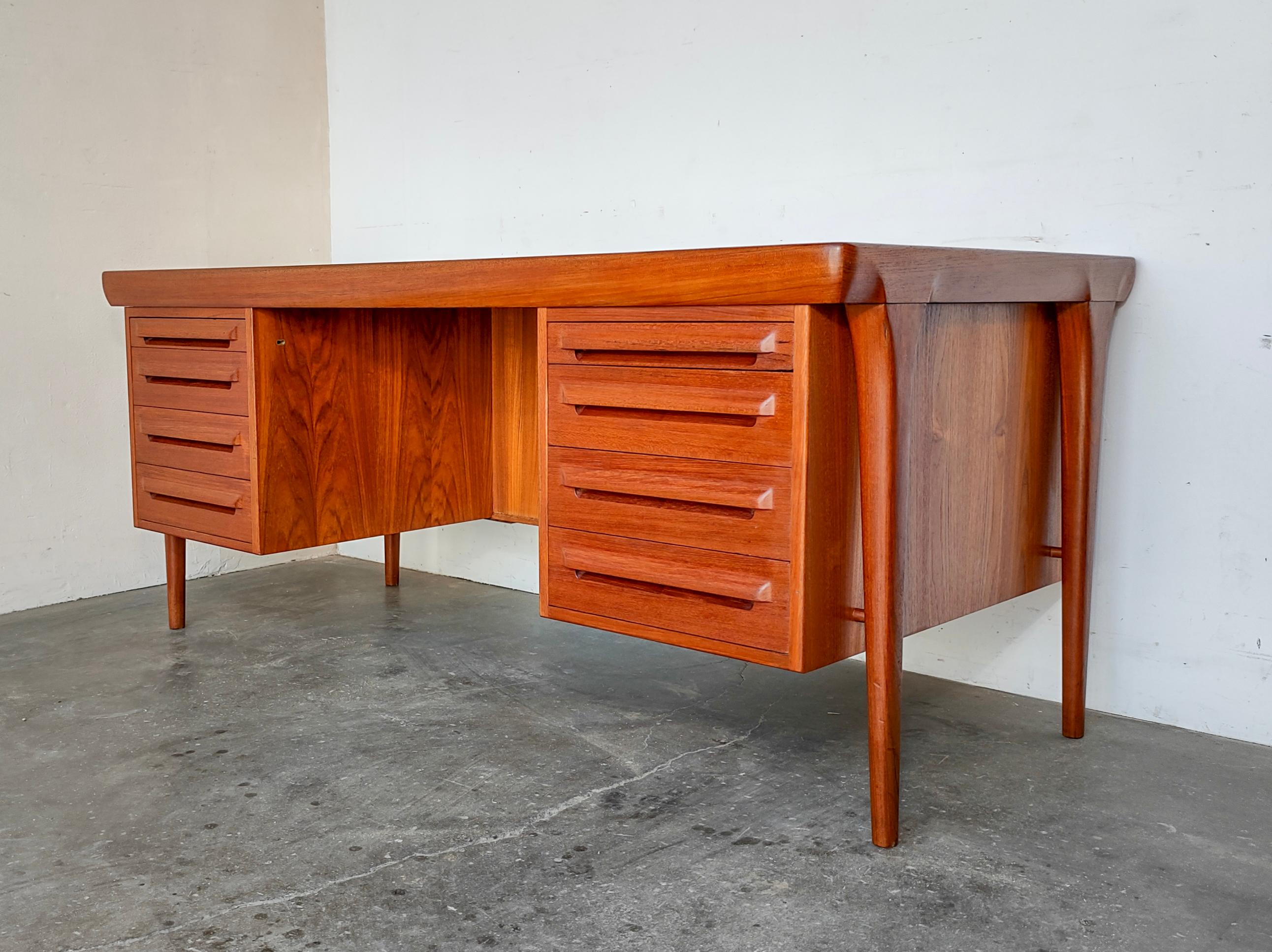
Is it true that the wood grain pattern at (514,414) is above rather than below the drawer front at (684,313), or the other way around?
below

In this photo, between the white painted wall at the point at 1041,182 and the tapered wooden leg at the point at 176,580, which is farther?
the tapered wooden leg at the point at 176,580

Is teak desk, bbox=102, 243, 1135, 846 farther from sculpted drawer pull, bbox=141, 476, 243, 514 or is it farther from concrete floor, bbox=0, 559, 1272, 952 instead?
concrete floor, bbox=0, 559, 1272, 952

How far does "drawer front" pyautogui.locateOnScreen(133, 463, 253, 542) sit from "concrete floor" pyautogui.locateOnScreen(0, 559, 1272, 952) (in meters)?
0.25

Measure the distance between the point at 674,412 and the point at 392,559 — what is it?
145 centimetres

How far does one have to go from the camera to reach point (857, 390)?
4.50 feet

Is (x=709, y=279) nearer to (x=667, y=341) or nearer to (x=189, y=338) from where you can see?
(x=667, y=341)

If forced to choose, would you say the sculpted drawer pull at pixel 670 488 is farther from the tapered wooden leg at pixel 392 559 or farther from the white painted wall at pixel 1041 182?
the tapered wooden leg at pixel 392 559

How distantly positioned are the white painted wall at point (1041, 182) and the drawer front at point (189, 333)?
777 millimetres

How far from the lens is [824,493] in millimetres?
1387

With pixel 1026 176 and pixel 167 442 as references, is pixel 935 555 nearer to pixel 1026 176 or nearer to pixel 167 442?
pixel 1026 176

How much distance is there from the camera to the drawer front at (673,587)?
1.40 m

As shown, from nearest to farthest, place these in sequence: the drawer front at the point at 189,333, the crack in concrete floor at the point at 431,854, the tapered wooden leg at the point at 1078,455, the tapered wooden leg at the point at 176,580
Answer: the crack in concrete floor at the point at 431,854 < the tapered wooden leg at the point at 1078,455 < the drawer front at the point at 189,333 < the tapered wooden leg at the point at 176,580

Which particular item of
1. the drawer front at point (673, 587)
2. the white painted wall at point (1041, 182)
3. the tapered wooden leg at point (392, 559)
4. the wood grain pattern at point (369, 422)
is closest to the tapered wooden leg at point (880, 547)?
the drawer front at point (673, 587)

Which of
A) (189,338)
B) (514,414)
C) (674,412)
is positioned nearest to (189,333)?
(189,338)
